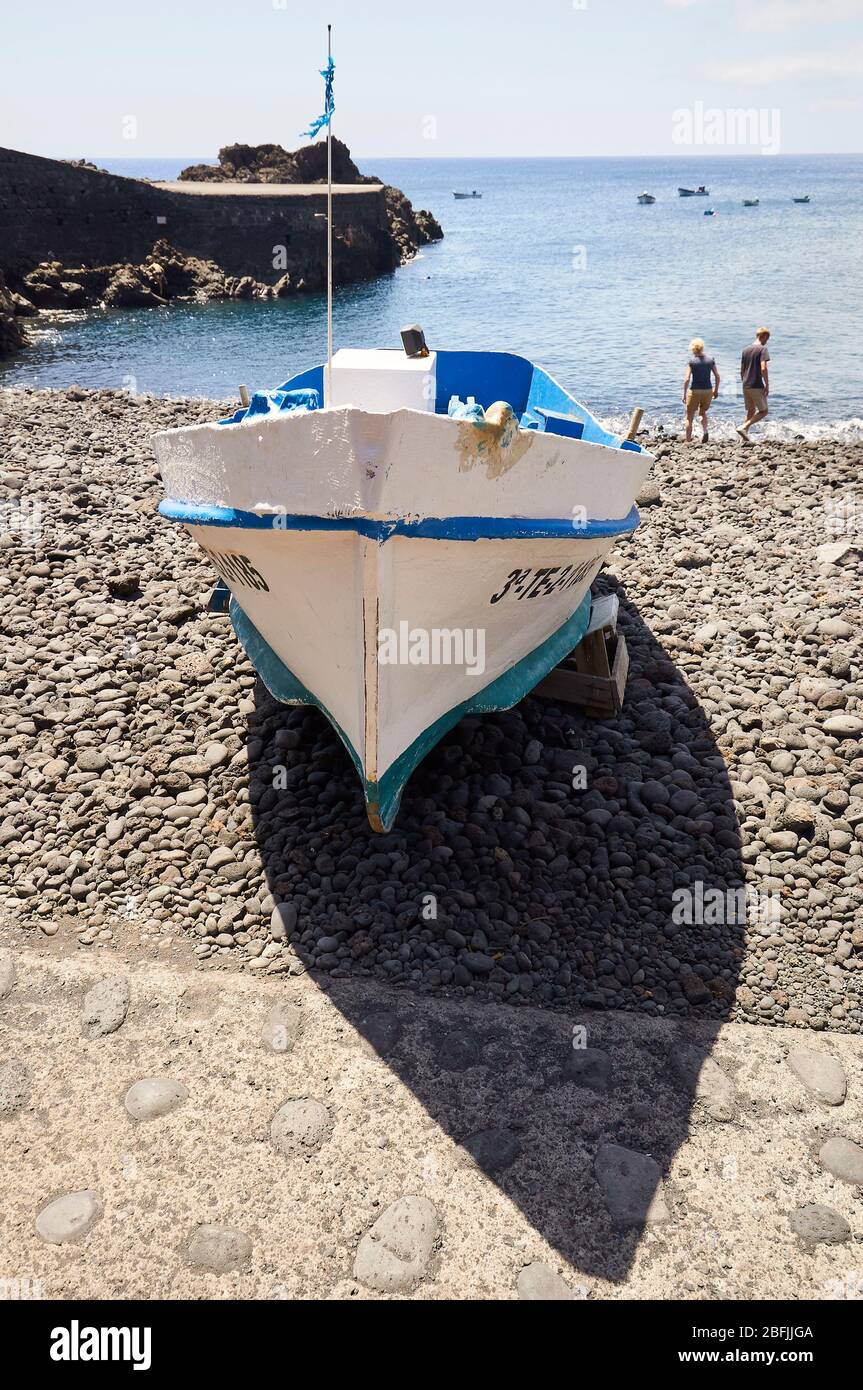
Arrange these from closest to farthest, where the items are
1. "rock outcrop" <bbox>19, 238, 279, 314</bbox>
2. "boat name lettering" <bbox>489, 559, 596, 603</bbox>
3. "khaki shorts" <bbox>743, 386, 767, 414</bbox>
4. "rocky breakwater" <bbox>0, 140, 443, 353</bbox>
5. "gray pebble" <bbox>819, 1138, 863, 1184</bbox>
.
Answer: "gray pebble" <bbox>819, 1138, 863, 1184</bbox> < "boat name lettering" <bbox>489, 559, 596, 603</bbox> < "khaki shorts" <bbox>743, 386, 767, 414</bbox> < "rock outcrop" <bbox>19, 238, 279, 314</bbox> < "rocky breakwater" <bbox>0, 140, 443, 353</bbox>

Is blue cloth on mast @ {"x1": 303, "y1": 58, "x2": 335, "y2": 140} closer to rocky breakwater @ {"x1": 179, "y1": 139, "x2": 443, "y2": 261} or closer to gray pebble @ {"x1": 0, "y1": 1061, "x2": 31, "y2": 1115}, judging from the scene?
gray pebble @ {"x1": 0, "y1": 1061, "x2": 31, "y2": 1115}

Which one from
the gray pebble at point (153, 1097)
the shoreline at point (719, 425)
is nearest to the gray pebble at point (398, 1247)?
the gray pebble at point (153, 1097)

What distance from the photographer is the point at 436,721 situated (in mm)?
5316

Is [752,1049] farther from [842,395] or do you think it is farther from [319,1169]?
[842,395]

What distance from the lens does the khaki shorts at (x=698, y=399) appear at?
1298cm

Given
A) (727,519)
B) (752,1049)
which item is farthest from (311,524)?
(727,519)

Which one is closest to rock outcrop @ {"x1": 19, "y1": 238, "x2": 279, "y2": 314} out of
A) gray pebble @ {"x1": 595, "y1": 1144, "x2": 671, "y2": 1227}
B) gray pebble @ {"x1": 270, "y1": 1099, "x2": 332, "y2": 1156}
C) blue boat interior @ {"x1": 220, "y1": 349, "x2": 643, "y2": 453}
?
blue boat interior @ {"x1": 220, "y1": 349, "x2": 643, "y2": 453}

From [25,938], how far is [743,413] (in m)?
17.1

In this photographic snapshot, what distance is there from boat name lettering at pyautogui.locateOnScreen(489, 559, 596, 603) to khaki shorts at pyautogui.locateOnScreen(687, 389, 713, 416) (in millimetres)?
8067

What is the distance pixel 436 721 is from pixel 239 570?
1363 millimetres

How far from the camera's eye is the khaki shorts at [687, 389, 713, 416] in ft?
42.6

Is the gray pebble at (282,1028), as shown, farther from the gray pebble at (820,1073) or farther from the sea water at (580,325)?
the sea water at (580,325)

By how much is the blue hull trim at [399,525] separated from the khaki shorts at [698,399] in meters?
8.75

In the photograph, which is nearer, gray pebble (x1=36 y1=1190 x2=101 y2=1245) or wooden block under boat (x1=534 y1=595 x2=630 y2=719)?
gray pebble (x1=36 y1=1190 x2=101 y2=1245)
